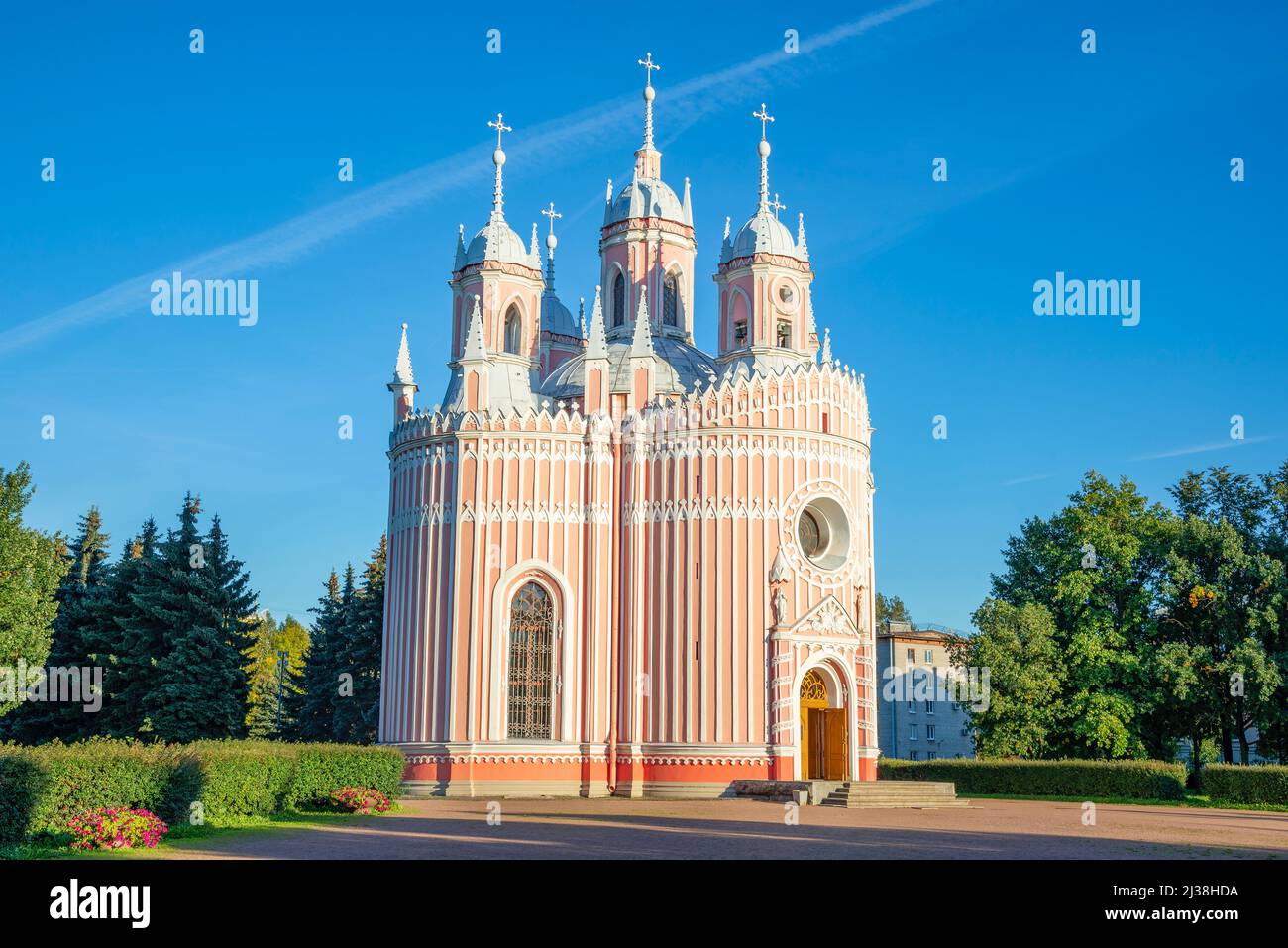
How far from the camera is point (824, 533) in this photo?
146 ft

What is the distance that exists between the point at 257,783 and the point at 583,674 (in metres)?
17.0

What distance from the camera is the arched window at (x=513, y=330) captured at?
1951 inches

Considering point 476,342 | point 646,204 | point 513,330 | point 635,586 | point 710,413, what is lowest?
point 635,586

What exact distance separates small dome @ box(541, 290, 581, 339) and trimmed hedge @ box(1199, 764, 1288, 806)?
29.9 meters

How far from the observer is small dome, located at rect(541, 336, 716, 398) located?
156 ft

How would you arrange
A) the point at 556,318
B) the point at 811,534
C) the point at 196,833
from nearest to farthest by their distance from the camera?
the point at 196,833 → the point at 811,534 → the point at 556,318

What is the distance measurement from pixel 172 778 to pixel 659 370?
2744 centimetres

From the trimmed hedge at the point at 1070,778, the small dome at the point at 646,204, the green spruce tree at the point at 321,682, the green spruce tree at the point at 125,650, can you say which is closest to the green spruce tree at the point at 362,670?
the green spruce tree at the point at 321,682

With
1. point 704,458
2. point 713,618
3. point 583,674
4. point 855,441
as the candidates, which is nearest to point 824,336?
point 855,441

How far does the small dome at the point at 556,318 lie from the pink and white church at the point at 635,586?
32.0 feet

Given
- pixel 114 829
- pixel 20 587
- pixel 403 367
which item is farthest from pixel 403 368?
pixel 114 829

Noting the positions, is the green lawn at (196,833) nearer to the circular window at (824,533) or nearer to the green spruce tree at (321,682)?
the circular window at (824,533)

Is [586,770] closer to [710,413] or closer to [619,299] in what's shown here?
[710,413]
